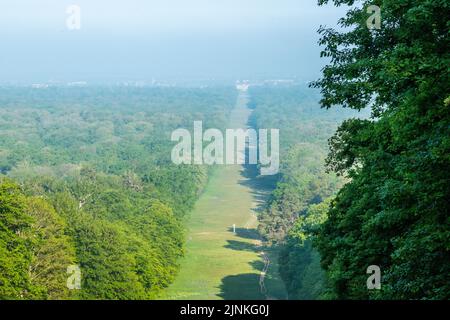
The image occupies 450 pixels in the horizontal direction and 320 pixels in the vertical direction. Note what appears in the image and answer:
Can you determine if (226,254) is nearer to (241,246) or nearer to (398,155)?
(241,246)

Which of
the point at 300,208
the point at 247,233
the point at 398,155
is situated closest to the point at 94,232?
the point at 398,155

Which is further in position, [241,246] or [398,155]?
[241,246]

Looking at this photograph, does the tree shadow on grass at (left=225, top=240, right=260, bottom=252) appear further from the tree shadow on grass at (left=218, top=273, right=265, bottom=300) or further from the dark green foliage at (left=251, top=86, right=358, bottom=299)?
the tree shadow on grass at (left=218, top=273, right=265, bottom=300)

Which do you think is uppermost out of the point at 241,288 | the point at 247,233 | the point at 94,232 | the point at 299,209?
the point at 94,232

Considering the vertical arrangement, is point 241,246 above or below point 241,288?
below

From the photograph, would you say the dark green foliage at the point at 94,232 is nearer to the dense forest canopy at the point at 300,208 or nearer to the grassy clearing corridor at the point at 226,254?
the grassy clearing corridor at the point at 226,254

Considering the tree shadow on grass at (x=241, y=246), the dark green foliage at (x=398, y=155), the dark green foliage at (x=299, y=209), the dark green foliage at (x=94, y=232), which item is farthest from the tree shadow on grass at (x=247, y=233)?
the dark green foliage at (x=398, y=155)
